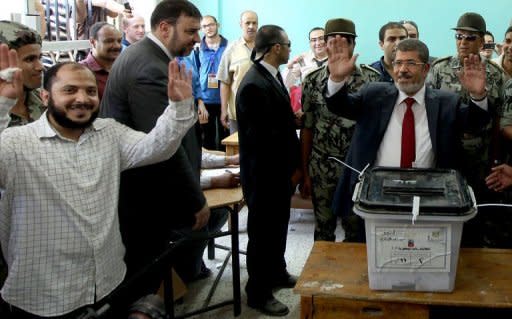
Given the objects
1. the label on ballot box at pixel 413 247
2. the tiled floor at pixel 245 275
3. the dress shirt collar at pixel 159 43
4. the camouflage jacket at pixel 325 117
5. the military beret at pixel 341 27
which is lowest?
the tiled floor at pixel 245 275

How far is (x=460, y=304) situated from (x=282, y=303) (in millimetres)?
1437

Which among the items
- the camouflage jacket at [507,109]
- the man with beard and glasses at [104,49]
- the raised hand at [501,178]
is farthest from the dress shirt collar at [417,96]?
the man with beard and glasses at [104,49]

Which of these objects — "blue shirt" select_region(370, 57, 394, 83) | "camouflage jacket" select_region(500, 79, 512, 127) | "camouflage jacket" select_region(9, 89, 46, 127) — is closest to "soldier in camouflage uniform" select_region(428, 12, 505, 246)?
"camouflage jacket" select_region(500, 79, 512, 127)

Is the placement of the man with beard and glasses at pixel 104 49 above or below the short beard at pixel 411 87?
above

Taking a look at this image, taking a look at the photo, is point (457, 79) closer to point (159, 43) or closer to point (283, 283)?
point (283, 283)

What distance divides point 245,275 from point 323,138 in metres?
1.01

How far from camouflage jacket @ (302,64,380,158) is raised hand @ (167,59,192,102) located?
126cm

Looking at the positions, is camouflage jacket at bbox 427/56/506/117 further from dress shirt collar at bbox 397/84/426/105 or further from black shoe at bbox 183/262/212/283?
black shoe at bbox 183/262/212/283

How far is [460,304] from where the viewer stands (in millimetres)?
1692

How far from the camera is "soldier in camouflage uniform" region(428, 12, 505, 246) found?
292 centimetres

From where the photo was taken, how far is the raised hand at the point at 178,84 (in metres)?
1.83

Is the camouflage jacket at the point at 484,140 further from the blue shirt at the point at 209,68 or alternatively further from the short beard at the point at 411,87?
the blue shirt at the point at 209,68

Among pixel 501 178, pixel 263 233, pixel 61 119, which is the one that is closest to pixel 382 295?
pixel 501 178

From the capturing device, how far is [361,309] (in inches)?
69.0
